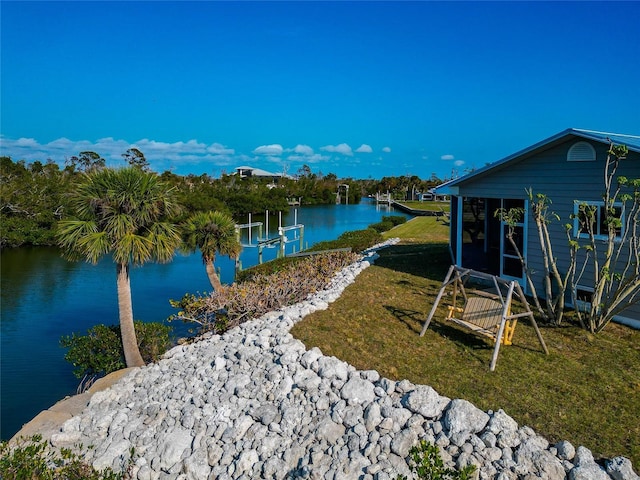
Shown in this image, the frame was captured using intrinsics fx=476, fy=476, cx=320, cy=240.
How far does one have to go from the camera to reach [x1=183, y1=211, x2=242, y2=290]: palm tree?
55.0ft

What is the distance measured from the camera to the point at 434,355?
302 inches

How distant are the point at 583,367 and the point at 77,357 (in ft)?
32.3

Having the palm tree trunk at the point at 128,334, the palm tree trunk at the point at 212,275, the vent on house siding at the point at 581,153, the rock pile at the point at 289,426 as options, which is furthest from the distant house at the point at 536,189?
the palm tree trunk at the point at 128,334

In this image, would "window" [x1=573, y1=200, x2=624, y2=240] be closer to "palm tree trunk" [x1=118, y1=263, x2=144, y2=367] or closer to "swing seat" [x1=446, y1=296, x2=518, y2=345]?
"swing seat" [x1=446, y1=296, x2=518, y2=345]

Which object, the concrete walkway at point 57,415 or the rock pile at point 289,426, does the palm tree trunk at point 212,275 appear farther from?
the rock pile at point 289,426

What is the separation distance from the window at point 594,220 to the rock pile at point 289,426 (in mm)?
5250

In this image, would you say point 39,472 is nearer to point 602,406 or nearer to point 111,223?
point 111,223

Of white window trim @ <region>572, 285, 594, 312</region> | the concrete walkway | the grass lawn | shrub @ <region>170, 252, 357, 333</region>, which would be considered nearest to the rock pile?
the concrete walkway

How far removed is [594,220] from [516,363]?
13.0 feet

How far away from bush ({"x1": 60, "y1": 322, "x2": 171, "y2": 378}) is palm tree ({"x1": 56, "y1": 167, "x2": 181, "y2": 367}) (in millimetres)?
446

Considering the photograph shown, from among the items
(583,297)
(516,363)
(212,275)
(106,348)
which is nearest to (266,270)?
(212,275)

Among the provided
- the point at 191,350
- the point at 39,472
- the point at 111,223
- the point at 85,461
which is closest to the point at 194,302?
the point at 191,350

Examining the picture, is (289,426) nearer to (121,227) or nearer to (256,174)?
(121,227)

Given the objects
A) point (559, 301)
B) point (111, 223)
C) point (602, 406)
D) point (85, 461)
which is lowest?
point (85, 461)
